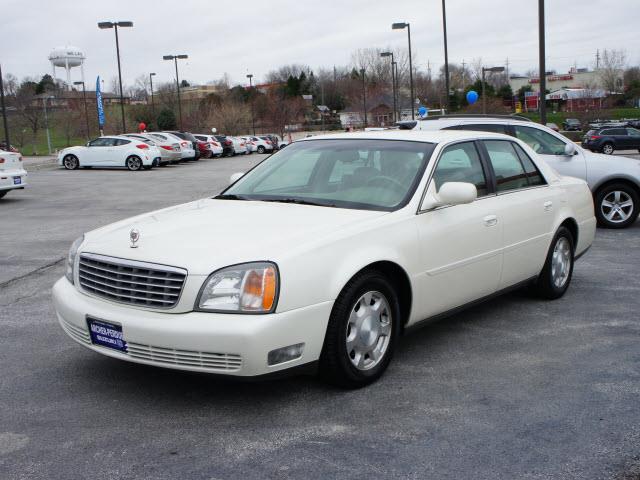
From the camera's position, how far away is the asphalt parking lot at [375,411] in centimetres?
357

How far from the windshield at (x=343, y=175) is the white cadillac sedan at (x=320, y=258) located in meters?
0.01

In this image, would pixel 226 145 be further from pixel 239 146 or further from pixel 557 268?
pixel 557 268

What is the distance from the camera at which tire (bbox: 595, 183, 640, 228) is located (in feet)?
37.3

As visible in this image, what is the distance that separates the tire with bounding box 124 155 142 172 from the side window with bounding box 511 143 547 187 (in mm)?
26010

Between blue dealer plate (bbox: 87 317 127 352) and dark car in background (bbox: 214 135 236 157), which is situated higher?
dark car in background (bbox: 214 135 236 157)

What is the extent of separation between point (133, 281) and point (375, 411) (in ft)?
5.04

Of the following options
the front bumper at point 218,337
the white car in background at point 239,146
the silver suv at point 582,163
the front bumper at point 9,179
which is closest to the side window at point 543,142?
the silver suv at point 582,163

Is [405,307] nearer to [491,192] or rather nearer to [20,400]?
[491,192]

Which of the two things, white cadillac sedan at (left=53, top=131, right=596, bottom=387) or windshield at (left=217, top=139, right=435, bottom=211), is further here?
windshield at (left=217, top=139, right=435, bottom=211)

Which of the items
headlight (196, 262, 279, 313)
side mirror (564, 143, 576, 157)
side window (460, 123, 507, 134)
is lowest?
headlight (196, 262, 279, 313)

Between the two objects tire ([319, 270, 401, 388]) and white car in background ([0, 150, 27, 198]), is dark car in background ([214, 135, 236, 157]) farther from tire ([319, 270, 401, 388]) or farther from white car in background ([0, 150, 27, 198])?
tire ([319, 270, 401, 388])

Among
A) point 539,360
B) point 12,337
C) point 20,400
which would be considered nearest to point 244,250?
point 20,400

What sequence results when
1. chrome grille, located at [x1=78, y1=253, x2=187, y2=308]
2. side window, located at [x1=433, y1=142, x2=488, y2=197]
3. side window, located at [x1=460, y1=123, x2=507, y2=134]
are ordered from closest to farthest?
chrome grille, located at [x1=78, y1=253, x2=187, y2=308] < side window, located at [x1=433, y1=142, x2=488, y2=197] < side window, located at [x1=460, y1=123, x2=507, y2=134]

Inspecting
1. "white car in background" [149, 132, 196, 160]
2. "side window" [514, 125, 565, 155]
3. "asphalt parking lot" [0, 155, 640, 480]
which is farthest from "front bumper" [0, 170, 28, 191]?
"white car in background" [149, 132, 196, 160]
